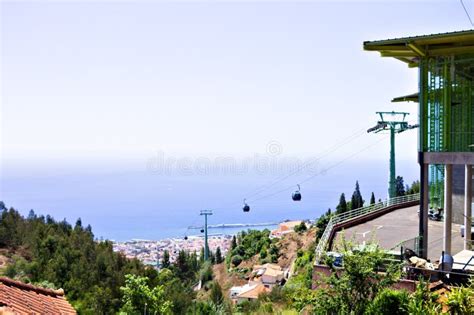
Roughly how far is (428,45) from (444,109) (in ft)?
5.57

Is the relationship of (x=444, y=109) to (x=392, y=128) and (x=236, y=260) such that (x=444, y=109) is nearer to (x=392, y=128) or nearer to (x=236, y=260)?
(x=392, y=128)

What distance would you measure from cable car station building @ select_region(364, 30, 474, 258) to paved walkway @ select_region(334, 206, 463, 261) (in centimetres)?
120

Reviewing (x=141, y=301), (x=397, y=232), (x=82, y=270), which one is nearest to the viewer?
(x=141, y=301)

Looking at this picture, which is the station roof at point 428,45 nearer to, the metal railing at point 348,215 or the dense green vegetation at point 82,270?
the metal railing at point 348,215

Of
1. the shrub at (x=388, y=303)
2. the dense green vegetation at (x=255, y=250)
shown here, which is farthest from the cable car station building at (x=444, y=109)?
the dense green vegetation at (x=255, y=250)

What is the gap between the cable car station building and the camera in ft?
38.5

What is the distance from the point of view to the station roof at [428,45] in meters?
11.4

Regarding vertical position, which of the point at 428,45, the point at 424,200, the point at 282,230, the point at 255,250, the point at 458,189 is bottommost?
the point at 282,230

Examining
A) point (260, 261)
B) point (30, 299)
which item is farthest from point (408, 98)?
point (260, 261)

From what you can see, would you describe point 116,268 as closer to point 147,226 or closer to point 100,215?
point 147,226

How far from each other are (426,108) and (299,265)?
17411 mm

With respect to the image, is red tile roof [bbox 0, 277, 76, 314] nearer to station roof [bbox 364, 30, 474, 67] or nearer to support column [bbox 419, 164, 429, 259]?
support column [bbox 419, 164, 429, 259]

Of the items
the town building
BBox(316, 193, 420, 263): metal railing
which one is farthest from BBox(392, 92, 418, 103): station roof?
the town building

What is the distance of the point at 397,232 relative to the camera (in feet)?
52.3
